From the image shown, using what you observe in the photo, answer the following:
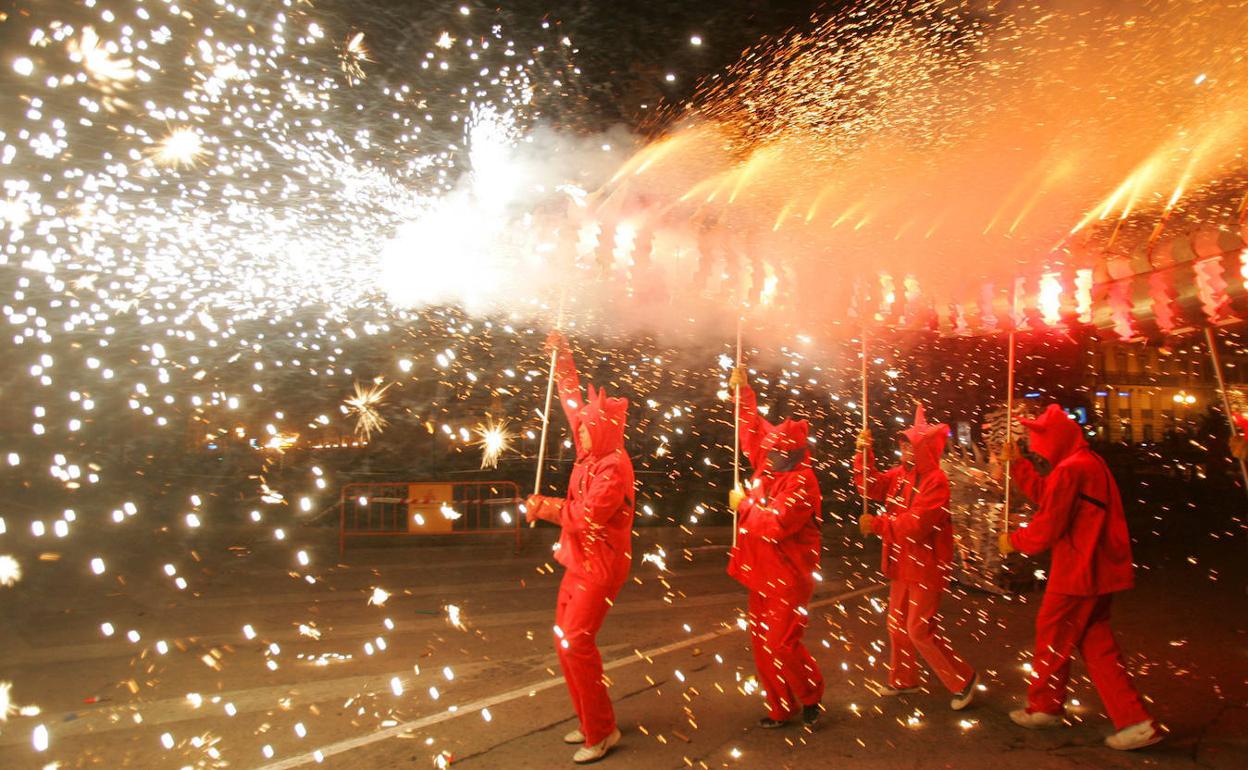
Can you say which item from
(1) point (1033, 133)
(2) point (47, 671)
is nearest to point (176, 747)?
(2) point (47, 671)

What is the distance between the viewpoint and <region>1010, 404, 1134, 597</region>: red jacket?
3.71 meters

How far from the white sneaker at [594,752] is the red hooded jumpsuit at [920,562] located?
6.16 feet

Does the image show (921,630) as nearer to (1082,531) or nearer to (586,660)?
(1082,531)

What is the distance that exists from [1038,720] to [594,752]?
2.37 m

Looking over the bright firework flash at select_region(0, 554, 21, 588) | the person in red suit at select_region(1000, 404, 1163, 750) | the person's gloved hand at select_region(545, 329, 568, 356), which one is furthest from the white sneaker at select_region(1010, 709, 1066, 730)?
the bright firework flash at select_region(0, 554, 21, 588)

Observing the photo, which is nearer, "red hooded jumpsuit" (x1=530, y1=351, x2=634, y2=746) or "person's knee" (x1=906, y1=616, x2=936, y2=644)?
"red hooded jumpsuit" (x1=530, y1=351, x2=634, y2=746)

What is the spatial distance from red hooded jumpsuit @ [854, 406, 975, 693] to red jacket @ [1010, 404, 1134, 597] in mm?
485

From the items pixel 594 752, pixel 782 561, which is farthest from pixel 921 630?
pixel 594 752

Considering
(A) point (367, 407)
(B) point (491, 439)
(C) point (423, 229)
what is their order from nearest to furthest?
(C) point (423, 229)
(A) point (367, 407)
(B) point (491, 439)

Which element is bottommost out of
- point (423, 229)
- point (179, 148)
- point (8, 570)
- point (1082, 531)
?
point (8, 570)

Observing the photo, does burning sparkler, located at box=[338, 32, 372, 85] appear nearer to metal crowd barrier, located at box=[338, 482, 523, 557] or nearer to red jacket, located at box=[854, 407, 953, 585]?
red jacket, located at box=[854, 407, 953, 585]

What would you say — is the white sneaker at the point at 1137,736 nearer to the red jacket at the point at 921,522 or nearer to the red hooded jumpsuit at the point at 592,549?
the red jacket at the point at 921,522

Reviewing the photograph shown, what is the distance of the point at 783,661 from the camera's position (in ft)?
12.7

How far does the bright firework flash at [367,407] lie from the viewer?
40.1 ft
